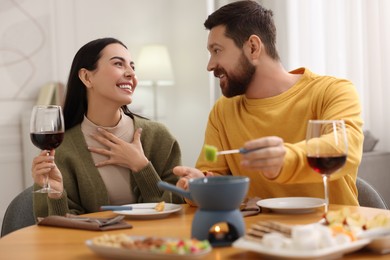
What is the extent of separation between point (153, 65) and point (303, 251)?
3.93 meters

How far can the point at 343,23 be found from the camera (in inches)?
175

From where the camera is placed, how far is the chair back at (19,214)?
7.15ft

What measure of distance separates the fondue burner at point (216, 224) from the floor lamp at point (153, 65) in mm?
3657

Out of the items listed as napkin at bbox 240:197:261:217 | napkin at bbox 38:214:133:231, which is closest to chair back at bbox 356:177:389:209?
napkin at bbox 240:197:261:217

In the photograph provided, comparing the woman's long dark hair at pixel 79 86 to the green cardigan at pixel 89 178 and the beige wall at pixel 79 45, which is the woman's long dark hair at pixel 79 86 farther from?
the beige wall at pixel 79 45

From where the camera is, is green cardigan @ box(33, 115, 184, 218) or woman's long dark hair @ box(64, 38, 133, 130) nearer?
green cardigan @ box(33, 115, 184, 218)

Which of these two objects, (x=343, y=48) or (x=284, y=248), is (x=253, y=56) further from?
(x=343, y=48)

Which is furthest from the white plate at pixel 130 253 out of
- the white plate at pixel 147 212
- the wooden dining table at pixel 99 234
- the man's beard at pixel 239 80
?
the man's beard at pixel 239 80

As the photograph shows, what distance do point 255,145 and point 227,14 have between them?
106 centimetres

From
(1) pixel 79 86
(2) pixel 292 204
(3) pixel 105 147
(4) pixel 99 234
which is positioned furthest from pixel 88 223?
(1) pixel 79 86

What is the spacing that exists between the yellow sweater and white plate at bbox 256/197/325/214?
0.77 ft

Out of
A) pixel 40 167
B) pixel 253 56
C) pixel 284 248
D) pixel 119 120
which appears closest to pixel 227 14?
pixel 253 56

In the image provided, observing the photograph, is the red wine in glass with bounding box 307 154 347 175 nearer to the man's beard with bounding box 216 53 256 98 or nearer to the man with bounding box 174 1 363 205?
the man with bounding box 174 1 363 205

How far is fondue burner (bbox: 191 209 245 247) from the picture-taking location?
130 cm
